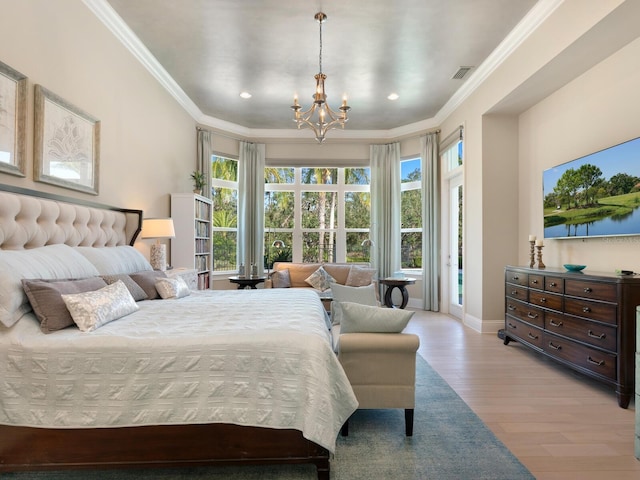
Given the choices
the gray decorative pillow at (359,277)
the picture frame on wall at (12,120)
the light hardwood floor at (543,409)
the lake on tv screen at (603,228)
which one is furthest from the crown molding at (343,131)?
the light hardwood floor at (543,409)

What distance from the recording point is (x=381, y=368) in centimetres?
224

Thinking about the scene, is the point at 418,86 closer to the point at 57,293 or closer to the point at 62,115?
the point at 62,115

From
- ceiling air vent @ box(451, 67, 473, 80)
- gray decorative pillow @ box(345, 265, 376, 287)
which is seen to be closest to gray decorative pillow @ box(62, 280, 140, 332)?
gray decorative pillow @ box(345, 265, 376, 287)

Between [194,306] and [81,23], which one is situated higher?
[81,23]

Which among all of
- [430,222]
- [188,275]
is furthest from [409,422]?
[430,222]

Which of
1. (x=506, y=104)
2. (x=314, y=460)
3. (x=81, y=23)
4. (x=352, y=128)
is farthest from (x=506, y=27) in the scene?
(x=314, y=460)

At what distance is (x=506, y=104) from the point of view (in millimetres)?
4512

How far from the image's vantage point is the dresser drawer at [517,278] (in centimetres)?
394

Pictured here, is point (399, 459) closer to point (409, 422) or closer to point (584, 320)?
point (409, 422)

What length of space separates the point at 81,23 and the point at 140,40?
2.93 feet

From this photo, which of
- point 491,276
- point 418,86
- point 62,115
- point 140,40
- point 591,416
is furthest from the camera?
point 418,86

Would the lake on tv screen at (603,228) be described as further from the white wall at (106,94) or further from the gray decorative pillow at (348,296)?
the white wall at (106,94)

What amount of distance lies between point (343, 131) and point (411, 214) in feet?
6.56

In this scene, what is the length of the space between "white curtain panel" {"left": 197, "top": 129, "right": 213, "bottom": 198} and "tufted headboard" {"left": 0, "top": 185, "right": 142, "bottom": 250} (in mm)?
2538
